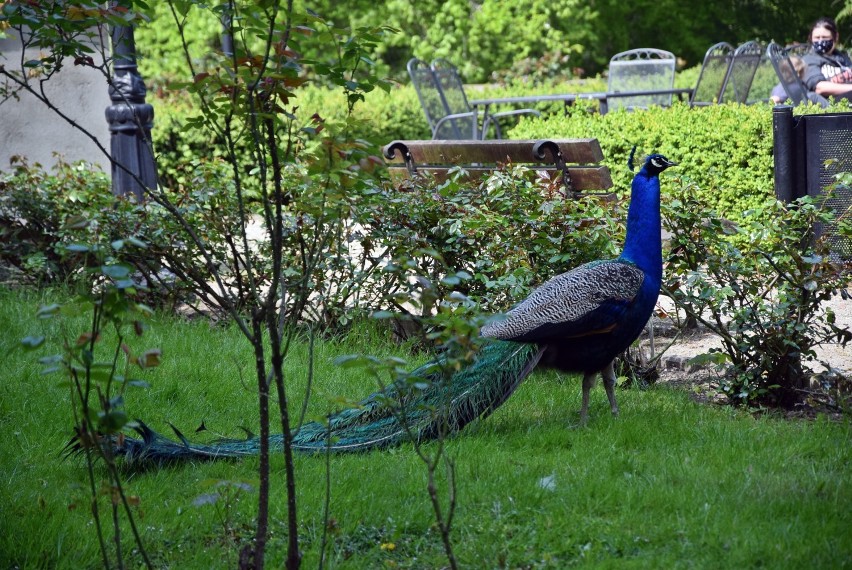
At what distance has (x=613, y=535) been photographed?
3.28 metres

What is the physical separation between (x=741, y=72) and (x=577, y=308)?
25.1 feet

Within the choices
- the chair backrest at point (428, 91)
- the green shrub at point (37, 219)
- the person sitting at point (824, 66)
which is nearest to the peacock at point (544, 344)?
the green shrub at point (37, 219)

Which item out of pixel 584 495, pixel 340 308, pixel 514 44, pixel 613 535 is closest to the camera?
pixel 613 535

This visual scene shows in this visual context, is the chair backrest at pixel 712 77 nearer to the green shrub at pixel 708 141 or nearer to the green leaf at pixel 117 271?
the green shrub at pixel 708 141

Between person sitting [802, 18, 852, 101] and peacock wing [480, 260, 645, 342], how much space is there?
7.37 meters

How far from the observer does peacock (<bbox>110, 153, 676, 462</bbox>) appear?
4.19m

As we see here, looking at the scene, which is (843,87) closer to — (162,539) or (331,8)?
(162,539)

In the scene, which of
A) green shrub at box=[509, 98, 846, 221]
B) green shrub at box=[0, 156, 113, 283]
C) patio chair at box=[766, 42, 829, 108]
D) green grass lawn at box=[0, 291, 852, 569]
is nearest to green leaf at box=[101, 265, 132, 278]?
green grass lawn at box=[0, 291, 852, 569]

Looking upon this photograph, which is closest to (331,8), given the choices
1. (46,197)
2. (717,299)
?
(46,197)

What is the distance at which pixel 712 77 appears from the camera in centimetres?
1123

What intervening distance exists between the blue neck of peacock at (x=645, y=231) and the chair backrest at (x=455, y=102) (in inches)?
270

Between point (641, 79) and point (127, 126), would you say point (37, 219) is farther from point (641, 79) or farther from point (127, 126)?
point (641, 79)

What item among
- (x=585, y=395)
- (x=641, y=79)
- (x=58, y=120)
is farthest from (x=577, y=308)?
(x=641, y=79)

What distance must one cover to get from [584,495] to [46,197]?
180 inches
